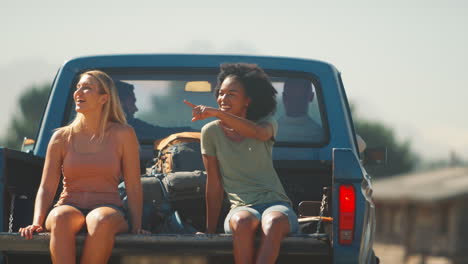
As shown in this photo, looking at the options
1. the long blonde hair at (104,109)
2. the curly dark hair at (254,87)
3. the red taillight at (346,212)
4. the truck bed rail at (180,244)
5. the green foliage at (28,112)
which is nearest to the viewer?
the truck bed rail at (180,244)

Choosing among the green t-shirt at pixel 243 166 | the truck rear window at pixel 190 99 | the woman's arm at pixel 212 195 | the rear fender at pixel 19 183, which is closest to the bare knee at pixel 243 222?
the green t-shirt at pixel 243 166

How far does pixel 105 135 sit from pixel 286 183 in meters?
1.15

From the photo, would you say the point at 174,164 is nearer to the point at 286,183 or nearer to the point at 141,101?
the point at 286,183

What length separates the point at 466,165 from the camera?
198ft

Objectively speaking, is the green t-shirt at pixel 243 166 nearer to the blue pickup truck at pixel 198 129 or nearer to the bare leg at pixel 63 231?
the blue pickup truck at pixel 198 129

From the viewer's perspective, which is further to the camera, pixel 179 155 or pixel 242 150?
pixel 179 155

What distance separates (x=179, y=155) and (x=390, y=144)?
73270 mm

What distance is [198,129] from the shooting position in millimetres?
6266

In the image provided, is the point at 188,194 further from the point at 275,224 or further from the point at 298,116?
the point at 298,116

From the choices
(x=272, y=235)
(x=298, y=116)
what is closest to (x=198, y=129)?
(x=298, y=116)

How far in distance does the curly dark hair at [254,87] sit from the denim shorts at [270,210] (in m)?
0.53

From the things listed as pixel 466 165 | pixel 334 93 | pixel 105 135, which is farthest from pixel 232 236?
pixel 466 165

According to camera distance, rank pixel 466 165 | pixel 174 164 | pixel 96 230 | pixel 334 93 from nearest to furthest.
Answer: pixel 96 230
pixel 174 164
pixel 334 93
pixel 466 165

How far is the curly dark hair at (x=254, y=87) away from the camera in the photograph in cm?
523
